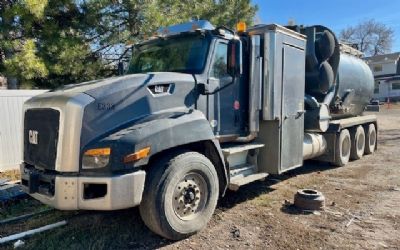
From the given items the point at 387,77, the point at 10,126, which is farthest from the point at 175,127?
the point at 387,77

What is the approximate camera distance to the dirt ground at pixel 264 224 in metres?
4.50

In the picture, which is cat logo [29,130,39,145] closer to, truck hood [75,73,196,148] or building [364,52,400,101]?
truck hood [75,73,196,148]

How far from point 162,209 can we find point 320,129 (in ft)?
16.5

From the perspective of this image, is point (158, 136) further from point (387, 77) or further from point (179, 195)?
point (387, 77)

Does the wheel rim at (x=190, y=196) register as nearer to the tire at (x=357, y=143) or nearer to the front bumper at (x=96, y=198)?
the front bumper at (x=96, y=198)

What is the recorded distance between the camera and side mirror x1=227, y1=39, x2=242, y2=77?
5371 mm

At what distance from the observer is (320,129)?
8172mm

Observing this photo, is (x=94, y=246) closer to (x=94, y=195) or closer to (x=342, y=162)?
(x=94, y=195)

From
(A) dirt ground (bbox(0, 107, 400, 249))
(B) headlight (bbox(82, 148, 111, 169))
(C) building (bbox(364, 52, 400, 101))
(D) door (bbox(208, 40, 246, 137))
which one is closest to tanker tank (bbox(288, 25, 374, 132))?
(A) dirt ground (bbox(0, 107, 400, 249))

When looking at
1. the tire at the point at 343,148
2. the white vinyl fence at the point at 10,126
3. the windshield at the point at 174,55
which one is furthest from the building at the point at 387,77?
the windshield at the point at 174,55

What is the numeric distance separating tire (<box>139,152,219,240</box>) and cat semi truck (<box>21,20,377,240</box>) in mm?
13

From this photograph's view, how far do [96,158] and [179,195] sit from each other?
116 centimetres

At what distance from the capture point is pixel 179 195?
15.1 ft

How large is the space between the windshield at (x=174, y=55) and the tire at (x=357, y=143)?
21.9 ft
